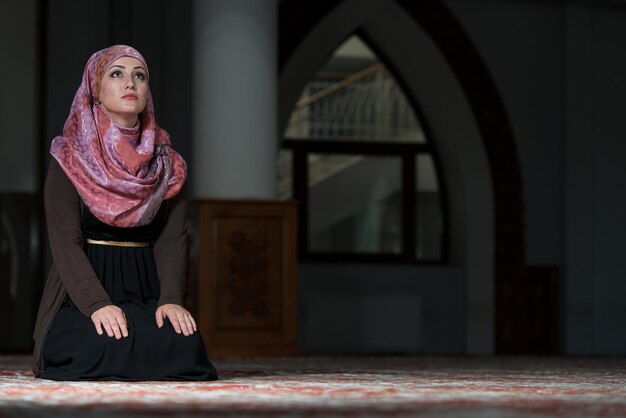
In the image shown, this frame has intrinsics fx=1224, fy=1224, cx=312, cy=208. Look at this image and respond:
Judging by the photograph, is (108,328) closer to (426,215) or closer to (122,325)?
(122,325)

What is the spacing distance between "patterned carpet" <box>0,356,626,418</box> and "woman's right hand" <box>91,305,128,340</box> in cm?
19

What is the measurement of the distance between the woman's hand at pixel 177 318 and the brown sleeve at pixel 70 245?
17 centimetres

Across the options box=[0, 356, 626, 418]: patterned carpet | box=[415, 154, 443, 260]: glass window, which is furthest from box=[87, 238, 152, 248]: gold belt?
box=[415, 154, 443, 260]: glass window

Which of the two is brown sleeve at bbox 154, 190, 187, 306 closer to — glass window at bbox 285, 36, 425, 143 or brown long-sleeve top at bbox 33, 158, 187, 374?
brown long-sleeve top at bbox 33, 158, 187, 374

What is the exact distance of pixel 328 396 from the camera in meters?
3.28

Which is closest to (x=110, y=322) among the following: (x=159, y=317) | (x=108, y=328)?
(x=108, y=328)

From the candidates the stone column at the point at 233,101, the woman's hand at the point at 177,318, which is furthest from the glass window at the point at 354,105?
the woman's hand at the point at 177,318

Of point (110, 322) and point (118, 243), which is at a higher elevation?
point (118, 243)

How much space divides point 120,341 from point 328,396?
840mm

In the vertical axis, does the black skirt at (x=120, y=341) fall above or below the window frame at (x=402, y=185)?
below

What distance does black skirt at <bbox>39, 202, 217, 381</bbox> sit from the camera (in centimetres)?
383

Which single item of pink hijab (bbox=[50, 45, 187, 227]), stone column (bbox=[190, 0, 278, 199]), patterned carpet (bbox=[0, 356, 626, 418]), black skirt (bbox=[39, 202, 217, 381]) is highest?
stone column (bbox=[190, 0, 278, 199])

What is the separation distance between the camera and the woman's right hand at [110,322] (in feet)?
12.5

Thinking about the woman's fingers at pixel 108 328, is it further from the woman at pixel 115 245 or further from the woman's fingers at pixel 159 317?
the woman's fingers at pixel 159 317
